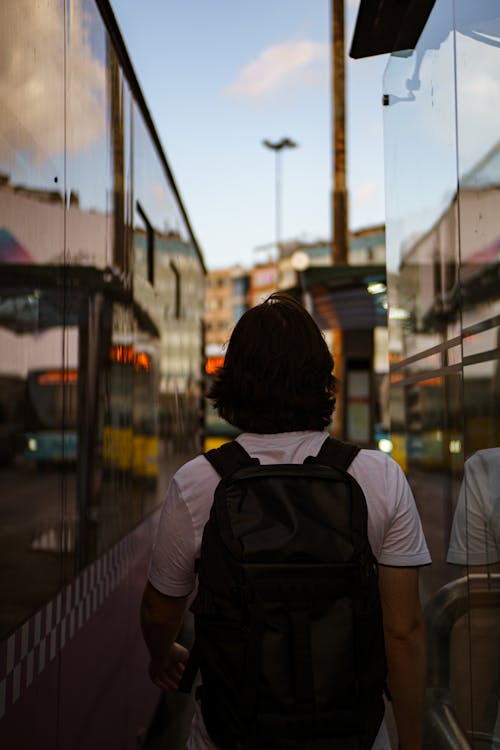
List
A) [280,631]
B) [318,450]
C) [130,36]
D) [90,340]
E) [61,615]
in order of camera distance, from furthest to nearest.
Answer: [130,36], [90,340], [61,615], [318,450], [280,631]

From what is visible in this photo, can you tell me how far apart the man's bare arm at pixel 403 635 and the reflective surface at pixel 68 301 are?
84 cm

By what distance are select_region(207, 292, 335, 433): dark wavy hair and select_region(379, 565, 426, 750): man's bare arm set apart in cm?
38

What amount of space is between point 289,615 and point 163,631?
0.45 m

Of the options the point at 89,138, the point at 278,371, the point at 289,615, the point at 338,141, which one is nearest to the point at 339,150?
the point at 338,141

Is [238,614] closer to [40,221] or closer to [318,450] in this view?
[318,450]

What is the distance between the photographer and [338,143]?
17078 millimetres

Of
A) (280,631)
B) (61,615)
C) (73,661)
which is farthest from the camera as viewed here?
(73,661)

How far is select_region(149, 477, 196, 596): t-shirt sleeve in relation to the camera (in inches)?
68.4

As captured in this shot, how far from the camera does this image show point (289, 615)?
1550mm

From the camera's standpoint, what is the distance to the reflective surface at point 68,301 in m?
1.86

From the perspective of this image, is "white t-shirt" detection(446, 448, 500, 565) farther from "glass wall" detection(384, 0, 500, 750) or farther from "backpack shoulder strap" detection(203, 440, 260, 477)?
"backpack shoulder strap" detection(203, 440, 260, 477)

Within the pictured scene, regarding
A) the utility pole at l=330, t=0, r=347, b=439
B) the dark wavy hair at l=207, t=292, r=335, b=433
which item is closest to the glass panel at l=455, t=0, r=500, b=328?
the dark wavy hair at l=207, t=292, r=335, b=433

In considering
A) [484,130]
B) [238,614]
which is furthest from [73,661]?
[484,130]

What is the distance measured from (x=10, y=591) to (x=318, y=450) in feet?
2.51
